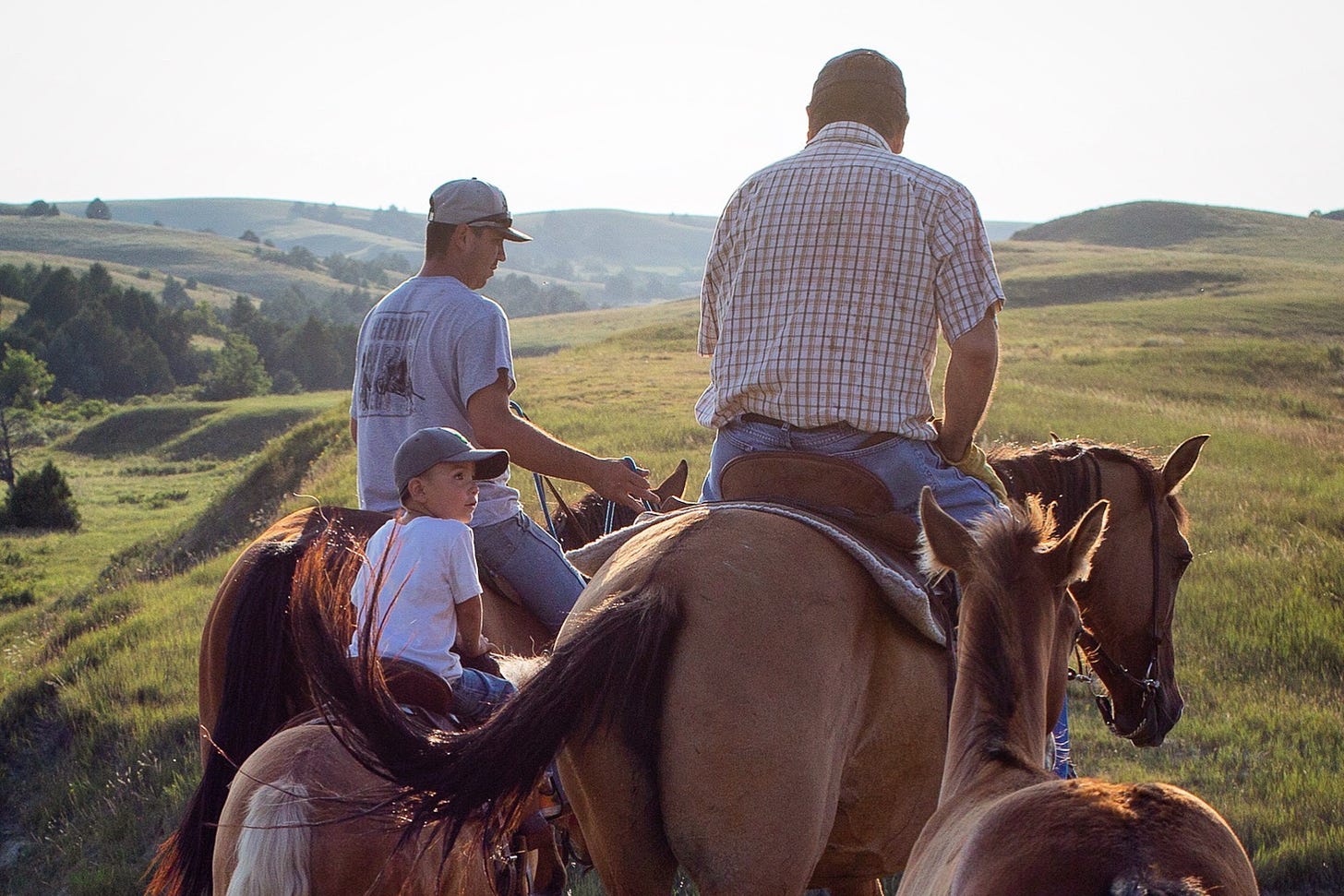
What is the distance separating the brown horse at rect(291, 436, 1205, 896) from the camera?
3.08 metres

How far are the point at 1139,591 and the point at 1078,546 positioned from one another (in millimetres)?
1966

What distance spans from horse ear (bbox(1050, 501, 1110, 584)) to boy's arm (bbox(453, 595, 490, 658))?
1.91 m

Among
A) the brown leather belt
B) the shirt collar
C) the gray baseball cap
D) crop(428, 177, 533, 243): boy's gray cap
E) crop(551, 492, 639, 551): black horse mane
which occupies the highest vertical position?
the gray baseball cap

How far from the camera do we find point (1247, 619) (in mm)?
9219

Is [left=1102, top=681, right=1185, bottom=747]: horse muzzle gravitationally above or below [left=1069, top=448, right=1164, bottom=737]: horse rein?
below

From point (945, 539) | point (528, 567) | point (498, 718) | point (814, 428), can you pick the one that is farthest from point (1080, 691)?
point (498, 718)

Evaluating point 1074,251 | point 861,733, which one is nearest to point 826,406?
point 861,733

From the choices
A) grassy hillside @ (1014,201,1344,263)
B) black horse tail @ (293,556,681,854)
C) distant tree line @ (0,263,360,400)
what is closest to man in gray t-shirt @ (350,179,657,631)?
black horse tail @ (293,556,681,854)

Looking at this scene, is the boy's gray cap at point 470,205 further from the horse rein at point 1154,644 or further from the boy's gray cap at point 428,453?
the horse rein at point 1154,644

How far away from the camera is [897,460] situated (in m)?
4.00

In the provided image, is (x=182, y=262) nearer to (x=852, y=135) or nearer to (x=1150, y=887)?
(x=852, y=135)

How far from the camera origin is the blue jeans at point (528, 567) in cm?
493

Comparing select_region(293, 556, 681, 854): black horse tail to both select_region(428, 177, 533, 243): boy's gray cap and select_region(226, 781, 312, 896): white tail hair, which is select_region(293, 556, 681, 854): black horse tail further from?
select_region(428, 177, 533, 243): boy's gray cap

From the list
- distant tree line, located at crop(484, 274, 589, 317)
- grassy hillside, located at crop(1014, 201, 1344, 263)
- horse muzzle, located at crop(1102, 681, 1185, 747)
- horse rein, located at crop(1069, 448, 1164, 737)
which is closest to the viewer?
horse rein, located at crop(1069, 448, 1164, 737)
